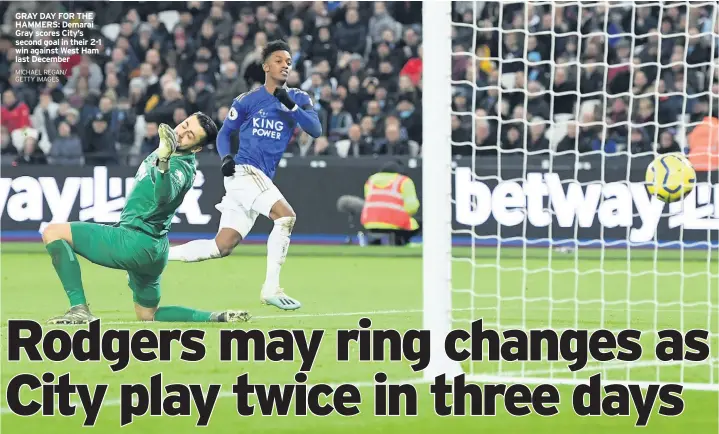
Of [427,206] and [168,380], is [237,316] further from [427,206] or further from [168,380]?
[427,206]

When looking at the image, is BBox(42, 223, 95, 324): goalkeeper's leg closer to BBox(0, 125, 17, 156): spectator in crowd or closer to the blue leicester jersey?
the blue leicester jersey

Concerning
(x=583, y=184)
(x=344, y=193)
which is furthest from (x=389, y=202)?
(x=583, y=184)

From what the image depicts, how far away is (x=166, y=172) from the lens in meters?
7.86

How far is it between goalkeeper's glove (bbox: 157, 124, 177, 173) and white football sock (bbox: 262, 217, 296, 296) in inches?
69.8

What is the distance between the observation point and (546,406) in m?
5.89

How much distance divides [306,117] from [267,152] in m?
0.64

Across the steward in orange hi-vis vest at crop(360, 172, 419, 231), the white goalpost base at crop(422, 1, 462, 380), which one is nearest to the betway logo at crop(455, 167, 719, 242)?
the steward in orange hi-vis vest at crop(360, 172, 419, 231)

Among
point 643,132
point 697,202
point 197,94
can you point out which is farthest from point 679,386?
point 197,94

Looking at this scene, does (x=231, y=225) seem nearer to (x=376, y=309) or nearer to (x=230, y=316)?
(x=376, y=309)

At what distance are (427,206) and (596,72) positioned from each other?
10.2m

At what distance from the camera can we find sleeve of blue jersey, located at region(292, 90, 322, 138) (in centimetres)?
918

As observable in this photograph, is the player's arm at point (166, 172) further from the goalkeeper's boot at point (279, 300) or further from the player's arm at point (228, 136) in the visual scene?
the goalkeeper's boot at point (279, 300)

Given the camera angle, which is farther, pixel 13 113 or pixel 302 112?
pixel 13 113

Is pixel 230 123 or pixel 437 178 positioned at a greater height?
pixel 230 123
